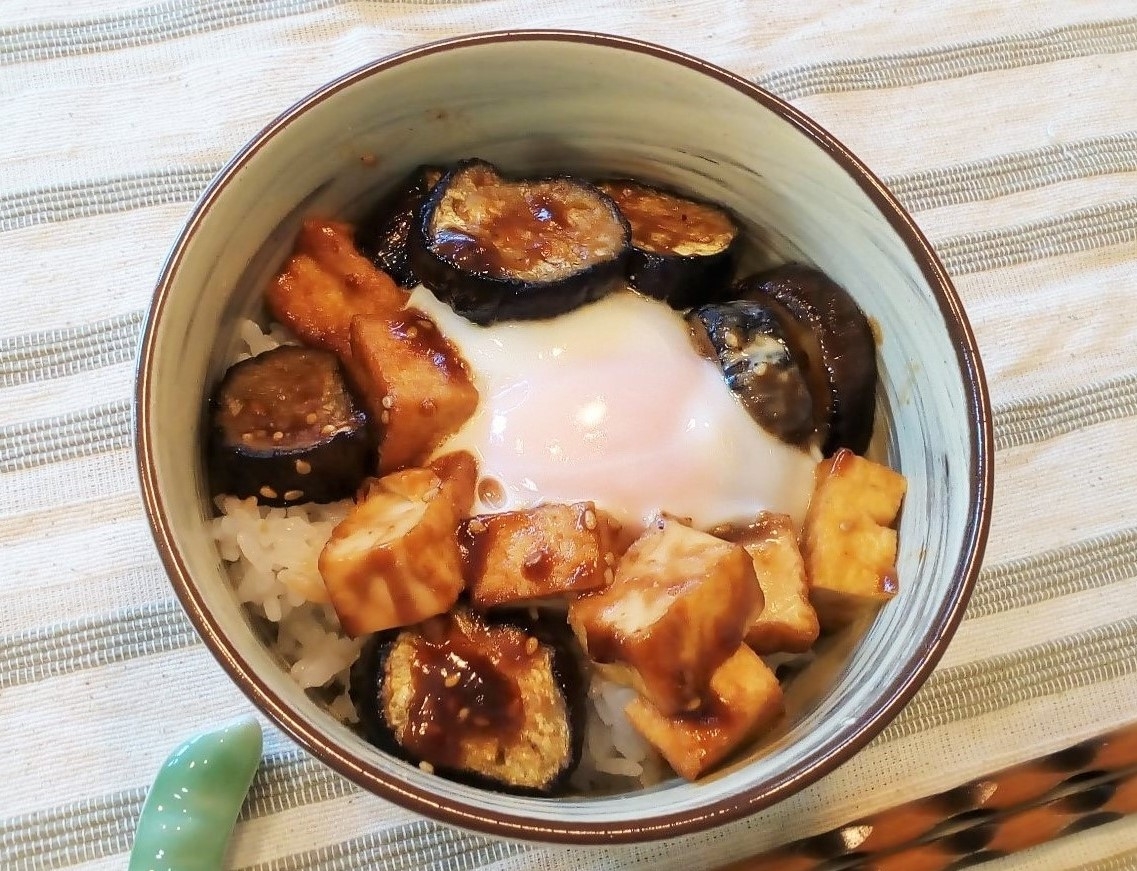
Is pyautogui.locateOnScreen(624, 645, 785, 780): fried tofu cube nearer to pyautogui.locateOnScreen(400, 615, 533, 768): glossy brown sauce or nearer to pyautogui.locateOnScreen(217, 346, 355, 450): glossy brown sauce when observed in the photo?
pyautogui.locateOnScreen(400, 615, 533, 768): glossy brown sauce

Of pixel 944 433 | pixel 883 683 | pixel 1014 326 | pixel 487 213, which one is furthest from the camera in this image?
pixel 1014 326

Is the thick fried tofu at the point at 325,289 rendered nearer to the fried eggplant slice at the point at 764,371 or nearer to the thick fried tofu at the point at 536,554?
the thick fried tofu at the point at 536,554

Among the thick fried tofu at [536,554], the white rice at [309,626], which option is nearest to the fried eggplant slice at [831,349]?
the thick fried tofu at [536,554]

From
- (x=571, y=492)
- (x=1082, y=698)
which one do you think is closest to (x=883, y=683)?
(x=571, y=492)

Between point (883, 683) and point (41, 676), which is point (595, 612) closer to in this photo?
point (883, 683)

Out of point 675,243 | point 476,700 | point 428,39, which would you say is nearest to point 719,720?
point 476,700

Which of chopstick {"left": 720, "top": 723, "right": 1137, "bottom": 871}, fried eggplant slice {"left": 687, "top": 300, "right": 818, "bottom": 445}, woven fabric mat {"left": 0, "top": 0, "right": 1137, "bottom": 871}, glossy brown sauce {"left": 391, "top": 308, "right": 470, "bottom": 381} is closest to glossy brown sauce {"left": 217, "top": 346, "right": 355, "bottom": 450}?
glossy brown sauce {"left": 391, "top": 308, "right": 470, "bottom": 381}
